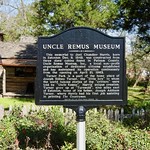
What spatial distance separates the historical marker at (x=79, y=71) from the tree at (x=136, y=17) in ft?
29.5

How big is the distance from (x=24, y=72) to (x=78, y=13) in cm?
856

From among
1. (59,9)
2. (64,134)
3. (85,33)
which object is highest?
(59,9)

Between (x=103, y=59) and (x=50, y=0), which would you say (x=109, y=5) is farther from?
(x=103, y=59)

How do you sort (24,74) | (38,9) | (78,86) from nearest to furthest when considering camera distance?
(78,86) < (24,74) < (38,9)

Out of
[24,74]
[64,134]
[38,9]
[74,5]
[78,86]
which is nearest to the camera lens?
[78,86]

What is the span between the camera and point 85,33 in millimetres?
6297

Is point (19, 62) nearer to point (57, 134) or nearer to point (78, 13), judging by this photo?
point (78, 13)

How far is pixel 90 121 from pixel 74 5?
25.1 metres

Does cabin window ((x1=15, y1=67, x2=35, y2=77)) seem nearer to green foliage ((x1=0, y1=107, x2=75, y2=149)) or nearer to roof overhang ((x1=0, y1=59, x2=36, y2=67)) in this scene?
roof overhang ((x1=0, y1=59, x2=36, y2=67))

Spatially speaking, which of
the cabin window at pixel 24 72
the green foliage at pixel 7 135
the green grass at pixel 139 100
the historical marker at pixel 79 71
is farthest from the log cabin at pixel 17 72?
the historical marker at pixel 79 71

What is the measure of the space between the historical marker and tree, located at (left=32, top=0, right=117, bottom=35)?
1033 inches

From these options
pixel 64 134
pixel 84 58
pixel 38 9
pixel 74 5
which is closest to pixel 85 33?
pixel 84 58

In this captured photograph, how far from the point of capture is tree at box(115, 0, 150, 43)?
48.7ft

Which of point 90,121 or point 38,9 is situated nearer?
point 90,121
